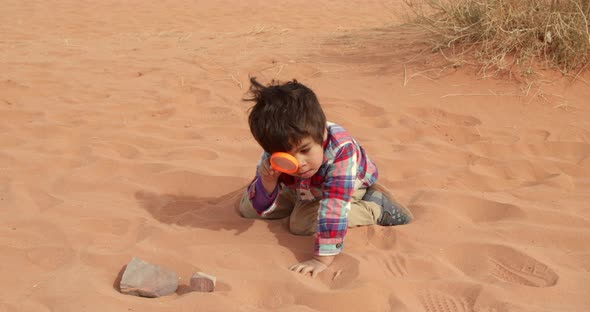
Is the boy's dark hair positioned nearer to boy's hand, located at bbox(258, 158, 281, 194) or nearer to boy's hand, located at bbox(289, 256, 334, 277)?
boy's hand, located at bbox(258, 158, 281, 194)

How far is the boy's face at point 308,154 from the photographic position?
238 cm

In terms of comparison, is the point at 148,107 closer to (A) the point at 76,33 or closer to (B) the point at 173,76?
(B) the point at 173,76

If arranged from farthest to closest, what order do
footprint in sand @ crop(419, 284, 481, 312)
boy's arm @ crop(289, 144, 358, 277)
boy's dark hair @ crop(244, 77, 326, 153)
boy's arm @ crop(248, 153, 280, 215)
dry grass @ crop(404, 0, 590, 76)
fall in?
1. dry grass @ crop(404, 0, 590, 76)
2. boy's arm @ crop(248, 153, 280, 215)
3. boy's arm @ crop(289, 144, 358, 277)
4. boy's dark hair @ crop(244, 77, 326, 153)
5. footprint in sand @ crop(419, 284, 481, 312)

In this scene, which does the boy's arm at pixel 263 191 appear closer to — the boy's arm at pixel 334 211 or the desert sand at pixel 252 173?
the desert sand at pixel 252 173

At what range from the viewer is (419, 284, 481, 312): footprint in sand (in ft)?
7.14

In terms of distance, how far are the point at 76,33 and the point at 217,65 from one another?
14.2 ft

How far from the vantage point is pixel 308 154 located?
7.88ft

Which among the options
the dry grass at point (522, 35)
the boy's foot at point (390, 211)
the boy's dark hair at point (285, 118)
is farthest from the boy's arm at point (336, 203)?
the dry grass at point (522, 35)

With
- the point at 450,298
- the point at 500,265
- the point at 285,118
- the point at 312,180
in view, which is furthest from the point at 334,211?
the point at 500,265

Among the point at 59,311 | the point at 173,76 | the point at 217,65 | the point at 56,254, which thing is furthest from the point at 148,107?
the point at 59,311

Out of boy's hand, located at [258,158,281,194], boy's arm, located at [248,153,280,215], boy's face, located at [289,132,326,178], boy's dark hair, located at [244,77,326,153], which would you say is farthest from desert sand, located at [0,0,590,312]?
boy's dark hair, located at [244,77,326,153]

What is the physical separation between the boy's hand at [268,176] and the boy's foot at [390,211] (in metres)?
0.45

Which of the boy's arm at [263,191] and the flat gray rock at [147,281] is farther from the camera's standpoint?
the boy's arm at [263,191]

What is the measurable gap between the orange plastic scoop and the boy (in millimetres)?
33
